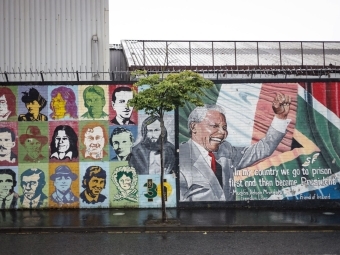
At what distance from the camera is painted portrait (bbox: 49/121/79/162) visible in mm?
13781

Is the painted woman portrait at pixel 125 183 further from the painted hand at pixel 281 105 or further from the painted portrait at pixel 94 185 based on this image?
the painted hand at pixel 281 105

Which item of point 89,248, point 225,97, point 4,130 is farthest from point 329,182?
point 4,130

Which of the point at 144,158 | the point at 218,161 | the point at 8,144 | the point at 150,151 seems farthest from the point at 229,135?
the point at 8,144

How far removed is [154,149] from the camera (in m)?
13.9

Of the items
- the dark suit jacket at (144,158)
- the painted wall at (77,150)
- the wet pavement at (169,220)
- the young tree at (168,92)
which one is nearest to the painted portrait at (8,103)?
the painted wall at (77,150)

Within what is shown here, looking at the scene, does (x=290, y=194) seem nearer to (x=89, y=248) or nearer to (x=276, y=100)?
(x=276, y=100)

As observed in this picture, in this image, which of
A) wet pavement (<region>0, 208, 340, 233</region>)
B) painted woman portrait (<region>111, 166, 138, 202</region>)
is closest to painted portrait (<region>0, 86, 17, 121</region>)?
wet pavement (<region>0, 208, 340, 233</region>)

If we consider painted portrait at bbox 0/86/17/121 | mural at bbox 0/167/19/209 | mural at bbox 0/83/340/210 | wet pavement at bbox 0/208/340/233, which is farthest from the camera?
painted portrait at bbox 0/86/17/121

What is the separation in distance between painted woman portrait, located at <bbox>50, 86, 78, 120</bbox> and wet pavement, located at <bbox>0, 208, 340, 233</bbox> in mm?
3249

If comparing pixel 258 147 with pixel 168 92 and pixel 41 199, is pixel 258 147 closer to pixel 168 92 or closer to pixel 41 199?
pixel 168 92

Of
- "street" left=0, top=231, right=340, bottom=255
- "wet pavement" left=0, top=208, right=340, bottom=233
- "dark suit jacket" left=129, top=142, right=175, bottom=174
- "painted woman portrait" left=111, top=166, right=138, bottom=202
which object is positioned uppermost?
"dark suit jacket" left=129, top=142, right=175, bottom=174

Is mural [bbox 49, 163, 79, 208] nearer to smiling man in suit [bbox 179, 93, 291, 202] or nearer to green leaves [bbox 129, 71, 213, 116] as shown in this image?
smiling man in suit [bbox 179, 93, 291, 202]

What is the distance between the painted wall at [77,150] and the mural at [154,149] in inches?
1.4

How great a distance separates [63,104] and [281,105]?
25.2 ft
